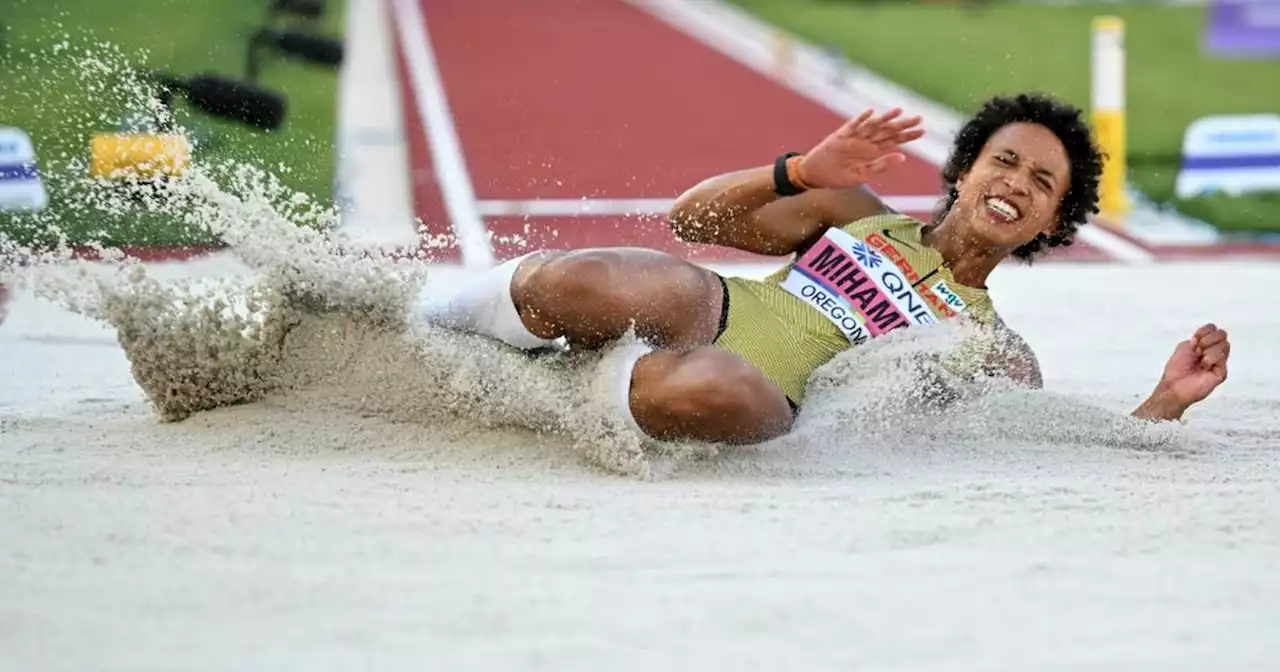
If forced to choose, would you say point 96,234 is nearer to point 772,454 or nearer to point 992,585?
point 772,454

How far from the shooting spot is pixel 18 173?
6016mm

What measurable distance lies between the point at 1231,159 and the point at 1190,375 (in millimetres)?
4886

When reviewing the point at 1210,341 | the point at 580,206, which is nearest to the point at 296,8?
the point at 580,206

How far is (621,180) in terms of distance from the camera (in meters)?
7.64

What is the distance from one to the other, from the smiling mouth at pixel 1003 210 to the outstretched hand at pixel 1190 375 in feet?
1.32

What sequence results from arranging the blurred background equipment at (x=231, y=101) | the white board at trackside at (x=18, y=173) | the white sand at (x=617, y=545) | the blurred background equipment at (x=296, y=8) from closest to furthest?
the white sand at (x=617, y=545)
the blurred background equipment at (x=231, y=101)
the white board at trackside at (x=18, y=173)
the blurred background equipment at (x=296, y=8)

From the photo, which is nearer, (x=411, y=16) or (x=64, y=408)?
Answer: (x=64, y=408)

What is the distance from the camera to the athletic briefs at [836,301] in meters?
3.12

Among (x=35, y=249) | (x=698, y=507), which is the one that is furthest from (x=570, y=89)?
(x=698, y=507)

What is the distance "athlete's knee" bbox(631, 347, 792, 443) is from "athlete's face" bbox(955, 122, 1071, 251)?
0.60 m

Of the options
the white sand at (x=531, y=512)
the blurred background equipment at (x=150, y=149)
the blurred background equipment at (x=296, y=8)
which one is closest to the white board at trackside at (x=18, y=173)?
the blurred background equipment at (x=150, y=149)

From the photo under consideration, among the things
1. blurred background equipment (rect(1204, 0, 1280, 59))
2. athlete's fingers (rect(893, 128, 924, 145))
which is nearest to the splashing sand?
athlete's fingers (rect(893, 128, 924, 145))

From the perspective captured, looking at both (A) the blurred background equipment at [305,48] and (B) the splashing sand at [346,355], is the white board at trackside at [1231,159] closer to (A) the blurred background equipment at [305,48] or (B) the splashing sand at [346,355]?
(A) the blurred background equipment at [305,48]

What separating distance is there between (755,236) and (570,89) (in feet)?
21.8
